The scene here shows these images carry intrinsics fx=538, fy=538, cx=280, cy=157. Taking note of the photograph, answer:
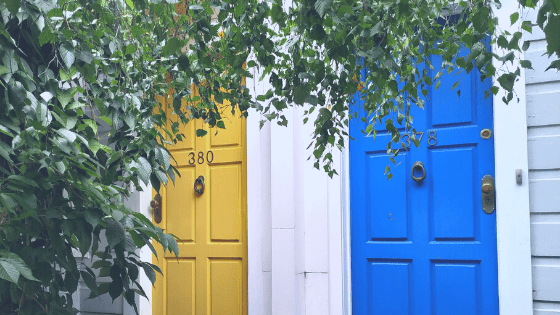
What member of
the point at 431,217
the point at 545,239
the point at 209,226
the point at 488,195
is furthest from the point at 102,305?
the point at 545,239

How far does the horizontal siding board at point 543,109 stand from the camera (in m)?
2.86

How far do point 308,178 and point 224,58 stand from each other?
178 centimetres

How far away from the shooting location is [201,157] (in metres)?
4.13

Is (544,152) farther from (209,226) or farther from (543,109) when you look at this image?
(209,226)

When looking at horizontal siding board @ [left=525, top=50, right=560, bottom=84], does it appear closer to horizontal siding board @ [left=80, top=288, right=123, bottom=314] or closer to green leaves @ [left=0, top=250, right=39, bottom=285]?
green leaves @ [left=0, top=250, right=39, bottom=285]

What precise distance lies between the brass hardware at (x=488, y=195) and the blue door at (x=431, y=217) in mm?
35

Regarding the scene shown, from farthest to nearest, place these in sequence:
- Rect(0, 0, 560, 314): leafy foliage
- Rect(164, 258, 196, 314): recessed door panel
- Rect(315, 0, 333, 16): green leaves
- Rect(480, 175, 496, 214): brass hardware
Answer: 1. Rect(164, 258, 196, 314): recessed door panel
2. Rect(480, 175, 496, 214): brass hardware
3. Rect(0, 0, 560, 314): leafy foliage
4. Rect(315, 0, 333, 16): green leaves

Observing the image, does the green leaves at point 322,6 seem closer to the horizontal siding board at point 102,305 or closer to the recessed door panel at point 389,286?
the recessed door panel at point 389,286

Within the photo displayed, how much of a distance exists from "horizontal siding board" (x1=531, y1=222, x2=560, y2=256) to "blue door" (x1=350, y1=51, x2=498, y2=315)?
23cm

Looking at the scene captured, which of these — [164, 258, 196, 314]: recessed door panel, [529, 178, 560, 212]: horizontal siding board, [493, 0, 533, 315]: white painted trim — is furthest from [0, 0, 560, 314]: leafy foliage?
[164, 258, 196, 314]: recessed door panel

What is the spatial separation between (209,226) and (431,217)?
167 cm

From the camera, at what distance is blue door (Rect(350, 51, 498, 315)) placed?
3.09 meters

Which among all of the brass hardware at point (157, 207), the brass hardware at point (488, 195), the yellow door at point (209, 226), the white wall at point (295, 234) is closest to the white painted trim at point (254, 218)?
the white wall at point (295, 234)

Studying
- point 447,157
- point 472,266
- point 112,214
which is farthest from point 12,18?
point 472,266
